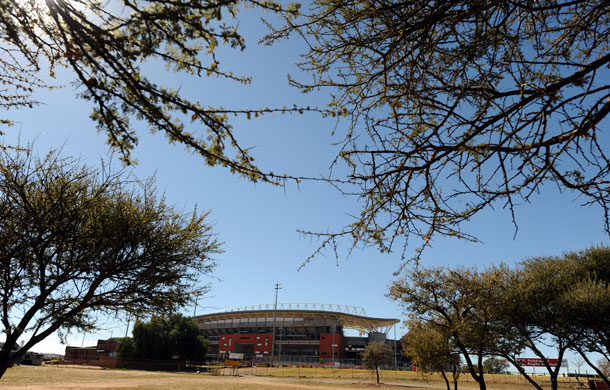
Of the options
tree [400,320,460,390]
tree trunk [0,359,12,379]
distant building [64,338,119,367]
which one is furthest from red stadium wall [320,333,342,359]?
tree trunk [0,359,12,379]

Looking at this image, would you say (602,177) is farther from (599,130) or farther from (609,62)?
(609,62)

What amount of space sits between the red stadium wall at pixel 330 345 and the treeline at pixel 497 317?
67619 mm

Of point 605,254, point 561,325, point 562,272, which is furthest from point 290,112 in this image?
point 605,254

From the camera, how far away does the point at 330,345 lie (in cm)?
8500

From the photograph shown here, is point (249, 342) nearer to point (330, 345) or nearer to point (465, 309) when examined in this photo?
point (330, 345)

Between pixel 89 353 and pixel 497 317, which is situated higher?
pixel 497 317

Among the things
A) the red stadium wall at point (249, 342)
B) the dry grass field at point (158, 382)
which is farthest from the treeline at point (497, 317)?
the red stadium wall at point (249, 342)

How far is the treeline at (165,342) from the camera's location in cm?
5816

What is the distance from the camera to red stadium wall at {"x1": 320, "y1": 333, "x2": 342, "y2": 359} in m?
84.3

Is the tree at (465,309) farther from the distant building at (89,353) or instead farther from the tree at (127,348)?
the distant building at (89,353)

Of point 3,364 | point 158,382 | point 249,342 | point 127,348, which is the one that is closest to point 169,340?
point 127,348

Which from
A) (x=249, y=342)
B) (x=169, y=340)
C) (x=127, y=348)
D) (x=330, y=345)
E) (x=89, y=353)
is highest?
(x=169, y=340)

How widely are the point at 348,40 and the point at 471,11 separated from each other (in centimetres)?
131

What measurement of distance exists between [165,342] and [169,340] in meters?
0.69
